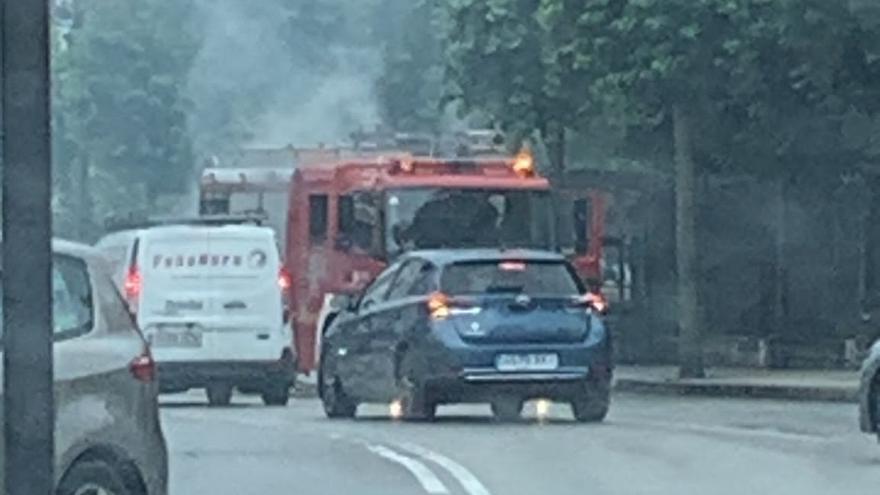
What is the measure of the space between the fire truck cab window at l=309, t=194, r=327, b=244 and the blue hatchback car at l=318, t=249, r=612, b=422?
9.73 m

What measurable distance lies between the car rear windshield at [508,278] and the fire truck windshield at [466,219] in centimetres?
672

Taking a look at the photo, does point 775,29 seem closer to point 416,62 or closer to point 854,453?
point 854,453

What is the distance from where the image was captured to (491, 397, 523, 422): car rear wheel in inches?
929

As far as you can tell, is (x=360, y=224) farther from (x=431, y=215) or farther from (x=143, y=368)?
(x=143, y=368)

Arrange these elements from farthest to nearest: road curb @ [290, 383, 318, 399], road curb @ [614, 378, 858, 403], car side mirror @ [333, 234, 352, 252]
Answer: road curb @ [290, 383, 318, 399] < car side mirror @ [333, 234, 352, 252] < road curb @ [614, 378, 858, 403]

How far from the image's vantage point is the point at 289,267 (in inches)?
1389

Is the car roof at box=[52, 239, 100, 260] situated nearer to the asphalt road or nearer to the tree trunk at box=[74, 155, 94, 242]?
the asphalt road

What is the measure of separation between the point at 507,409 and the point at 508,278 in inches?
53.9

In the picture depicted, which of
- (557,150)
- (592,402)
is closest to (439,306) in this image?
(592,402)

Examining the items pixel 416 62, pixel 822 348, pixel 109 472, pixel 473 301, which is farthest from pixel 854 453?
pixel 416 62

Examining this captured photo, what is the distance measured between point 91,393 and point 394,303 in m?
12.3

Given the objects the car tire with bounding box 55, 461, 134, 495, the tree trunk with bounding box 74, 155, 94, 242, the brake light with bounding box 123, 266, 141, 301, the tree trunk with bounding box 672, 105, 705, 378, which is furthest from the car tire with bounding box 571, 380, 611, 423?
the tree trunk with bounding box 74, 155, 94, 242

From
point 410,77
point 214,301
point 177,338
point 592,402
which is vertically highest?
point 410,77

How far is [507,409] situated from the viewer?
24234 mm
